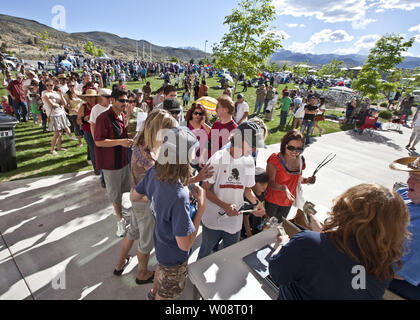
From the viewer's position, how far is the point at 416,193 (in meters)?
1.89

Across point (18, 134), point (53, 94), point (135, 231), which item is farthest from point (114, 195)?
point (18, 134)

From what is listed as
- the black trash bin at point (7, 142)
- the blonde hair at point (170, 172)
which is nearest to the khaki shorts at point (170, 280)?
the blonde hair at point (170, 172)

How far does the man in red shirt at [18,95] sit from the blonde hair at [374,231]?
34.7 feet

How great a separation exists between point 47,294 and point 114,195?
133 centimetres

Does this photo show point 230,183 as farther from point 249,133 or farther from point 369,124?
point 369,124

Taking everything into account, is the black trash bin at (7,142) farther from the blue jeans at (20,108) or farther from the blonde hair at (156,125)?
the blonde hair at (156,125)

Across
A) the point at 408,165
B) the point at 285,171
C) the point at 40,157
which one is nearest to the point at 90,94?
the point at 40,157

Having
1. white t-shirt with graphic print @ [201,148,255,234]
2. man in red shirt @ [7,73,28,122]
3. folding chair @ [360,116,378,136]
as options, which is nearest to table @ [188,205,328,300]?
white t-shirt with graphic print @ [201,148,255,234]

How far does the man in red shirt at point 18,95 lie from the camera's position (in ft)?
25.5

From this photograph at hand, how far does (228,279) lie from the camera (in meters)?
1.73

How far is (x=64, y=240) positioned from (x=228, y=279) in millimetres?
2724

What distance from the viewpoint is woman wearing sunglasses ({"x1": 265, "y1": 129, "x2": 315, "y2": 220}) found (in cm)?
267

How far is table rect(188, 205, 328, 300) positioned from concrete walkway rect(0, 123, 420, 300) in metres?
0.91

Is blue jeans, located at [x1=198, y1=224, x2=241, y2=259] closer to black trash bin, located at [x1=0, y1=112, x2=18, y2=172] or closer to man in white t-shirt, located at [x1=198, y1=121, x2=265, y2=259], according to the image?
man in white t-shirt, located at [x1=198, y1=121, x2=265, y2=259]
